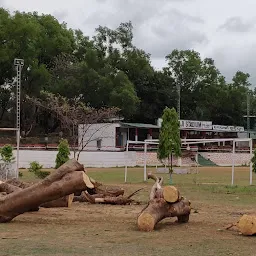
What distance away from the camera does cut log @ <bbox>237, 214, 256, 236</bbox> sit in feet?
31.4

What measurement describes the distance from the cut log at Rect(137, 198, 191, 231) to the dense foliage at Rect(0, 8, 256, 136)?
175 ft

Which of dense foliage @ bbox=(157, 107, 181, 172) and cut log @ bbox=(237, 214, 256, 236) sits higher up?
dense foliage @ bbox=(157, 107, 181, 172)

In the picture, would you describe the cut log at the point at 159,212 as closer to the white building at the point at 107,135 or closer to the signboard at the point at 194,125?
the white building at the point at 107,135

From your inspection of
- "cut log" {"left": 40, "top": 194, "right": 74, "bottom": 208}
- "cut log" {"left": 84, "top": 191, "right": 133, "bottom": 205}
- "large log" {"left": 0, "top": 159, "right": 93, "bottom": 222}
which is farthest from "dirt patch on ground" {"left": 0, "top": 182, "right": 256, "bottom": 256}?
"cut log" {"left": 84, "top": 191, "right": 133, "bottom": 205}

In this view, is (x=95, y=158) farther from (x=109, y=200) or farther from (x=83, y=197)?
(x=109, y=200)

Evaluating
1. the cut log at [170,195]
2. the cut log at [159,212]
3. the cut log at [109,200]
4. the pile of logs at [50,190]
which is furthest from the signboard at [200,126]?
the cut log at [170,195]

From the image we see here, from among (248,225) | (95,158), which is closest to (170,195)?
(248,225)

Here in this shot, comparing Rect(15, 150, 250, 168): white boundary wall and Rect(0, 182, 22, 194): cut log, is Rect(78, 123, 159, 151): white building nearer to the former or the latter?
Rect(15, 150, 250, 168): white boundary wall

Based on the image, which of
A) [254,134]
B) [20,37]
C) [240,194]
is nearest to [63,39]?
[20,37]

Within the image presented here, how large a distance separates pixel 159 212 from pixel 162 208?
158 mm

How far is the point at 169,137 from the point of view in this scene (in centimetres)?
2672

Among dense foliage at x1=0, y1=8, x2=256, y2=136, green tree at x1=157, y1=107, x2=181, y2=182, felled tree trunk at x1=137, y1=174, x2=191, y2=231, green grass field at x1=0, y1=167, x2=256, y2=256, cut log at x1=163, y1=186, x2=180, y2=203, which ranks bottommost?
green grass field at x1=0, y1=167, x2=256, y2=256

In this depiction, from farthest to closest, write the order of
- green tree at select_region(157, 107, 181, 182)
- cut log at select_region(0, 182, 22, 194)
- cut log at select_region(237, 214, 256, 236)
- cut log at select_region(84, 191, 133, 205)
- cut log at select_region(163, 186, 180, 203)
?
green tree at select_region(157, 107, 181, 182) < cut log at select_region(84, 191, 133, 205) < cut log at select_region(0, 182, 22, 194) < cut log at select_region(163, 186, 180, 203) < cut log at select_region(237, 214, 256, 236)

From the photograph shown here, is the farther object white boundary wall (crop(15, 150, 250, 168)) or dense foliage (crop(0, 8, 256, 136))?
dense foliage (crop(0, 8, 256, 136))
